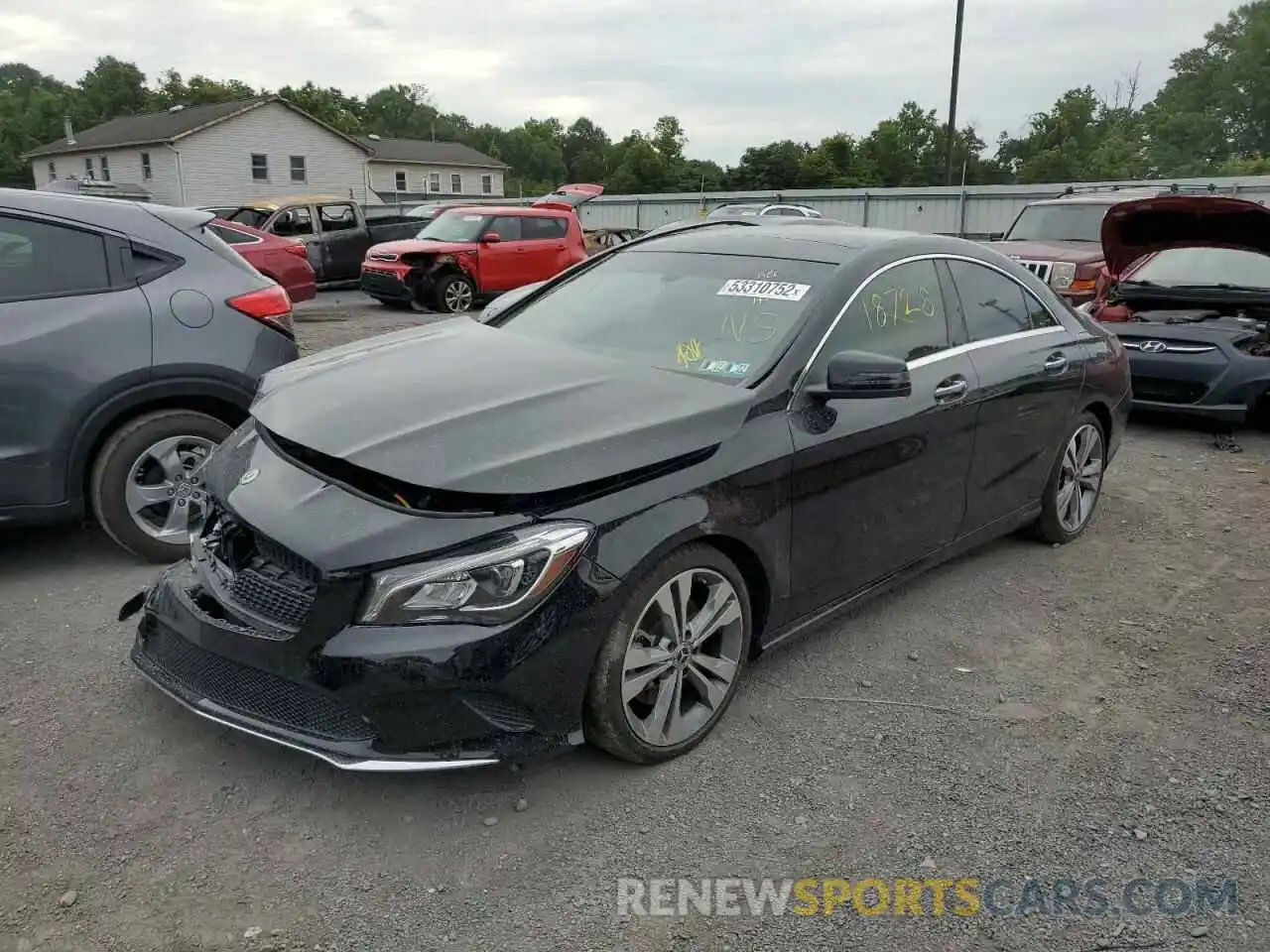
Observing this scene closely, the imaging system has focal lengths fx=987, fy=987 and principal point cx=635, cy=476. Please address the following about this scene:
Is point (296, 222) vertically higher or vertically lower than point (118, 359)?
higher

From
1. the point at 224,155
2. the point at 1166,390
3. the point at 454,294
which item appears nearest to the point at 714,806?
the point at 1166,390

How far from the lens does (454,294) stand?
52.3ft

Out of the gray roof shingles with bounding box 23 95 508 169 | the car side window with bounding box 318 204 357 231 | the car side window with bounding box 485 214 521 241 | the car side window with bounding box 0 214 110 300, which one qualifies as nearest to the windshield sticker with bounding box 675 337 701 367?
the car side window with bounding box 0 214 110 300

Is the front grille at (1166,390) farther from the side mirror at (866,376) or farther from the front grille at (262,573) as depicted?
the front grille at (262,573)

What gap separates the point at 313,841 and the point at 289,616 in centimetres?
63

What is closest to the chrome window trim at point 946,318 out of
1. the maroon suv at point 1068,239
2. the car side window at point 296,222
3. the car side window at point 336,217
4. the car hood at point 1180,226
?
the car hood at point 1180,226

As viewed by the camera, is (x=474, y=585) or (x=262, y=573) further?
(x=262, y=573)

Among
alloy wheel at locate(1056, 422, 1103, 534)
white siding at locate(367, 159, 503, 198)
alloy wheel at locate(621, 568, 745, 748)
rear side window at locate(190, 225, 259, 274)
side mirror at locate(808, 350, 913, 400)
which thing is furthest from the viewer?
white siding at locate(367, 159, 503, 198)

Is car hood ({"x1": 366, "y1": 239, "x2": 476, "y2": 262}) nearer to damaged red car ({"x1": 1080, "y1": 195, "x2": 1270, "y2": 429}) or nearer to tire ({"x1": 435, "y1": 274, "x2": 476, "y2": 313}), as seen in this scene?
tire ({"x1": 435, "y1": 274, "x2": 476, "y2": 313})

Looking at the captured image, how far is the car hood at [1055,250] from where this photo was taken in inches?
415

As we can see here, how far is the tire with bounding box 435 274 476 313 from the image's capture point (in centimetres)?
1573

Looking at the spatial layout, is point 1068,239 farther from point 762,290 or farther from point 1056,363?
point 762,290

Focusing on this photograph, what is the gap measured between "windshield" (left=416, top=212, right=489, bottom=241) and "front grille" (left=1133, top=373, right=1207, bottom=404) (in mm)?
11146

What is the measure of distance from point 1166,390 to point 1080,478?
3.05 meters
